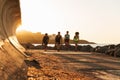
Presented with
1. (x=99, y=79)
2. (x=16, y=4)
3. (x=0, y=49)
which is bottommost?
(x=99, y=79)

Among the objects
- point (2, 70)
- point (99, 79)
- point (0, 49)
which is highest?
point (0, 49)

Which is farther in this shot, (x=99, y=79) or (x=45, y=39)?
(x=45, y=39)

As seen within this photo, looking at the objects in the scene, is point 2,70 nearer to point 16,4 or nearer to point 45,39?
point 16,4

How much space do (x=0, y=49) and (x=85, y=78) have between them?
408 centimetres

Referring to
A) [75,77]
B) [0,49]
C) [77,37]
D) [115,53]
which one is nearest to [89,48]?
[77,37]

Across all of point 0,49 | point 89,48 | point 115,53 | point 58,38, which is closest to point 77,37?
point 58,38

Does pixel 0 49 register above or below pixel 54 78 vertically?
above

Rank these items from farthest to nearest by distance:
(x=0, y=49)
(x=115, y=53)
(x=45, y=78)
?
(x=115, y=53) → (x=45, y=78) → (x=0, y=49)

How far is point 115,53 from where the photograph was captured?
2234cm

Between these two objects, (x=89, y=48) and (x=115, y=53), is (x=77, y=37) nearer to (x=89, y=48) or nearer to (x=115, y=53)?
(x=115, y=53)

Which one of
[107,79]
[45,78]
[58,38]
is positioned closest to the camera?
[45,78]

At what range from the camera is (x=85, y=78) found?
28.2 feet

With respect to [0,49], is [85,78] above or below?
below

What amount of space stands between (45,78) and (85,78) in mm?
1466
